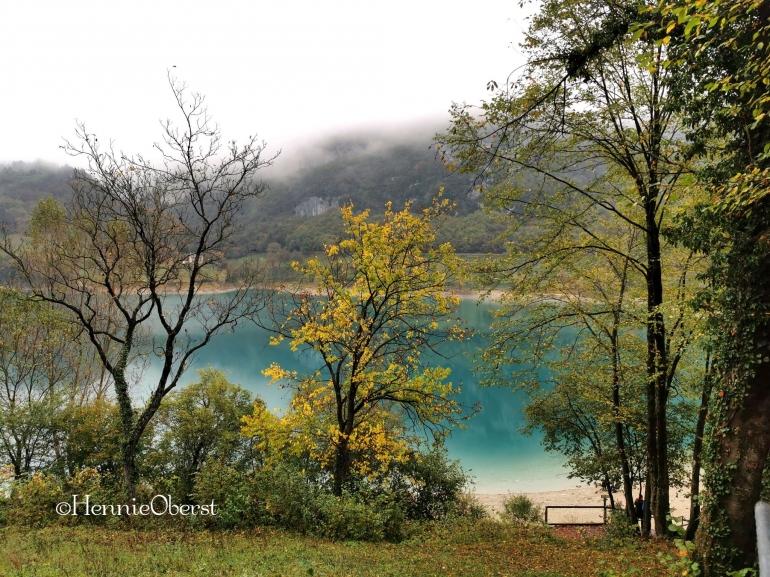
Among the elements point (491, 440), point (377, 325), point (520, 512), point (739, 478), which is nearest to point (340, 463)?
point (377, 325)

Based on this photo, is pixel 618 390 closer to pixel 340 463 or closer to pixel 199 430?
pixel 340 463

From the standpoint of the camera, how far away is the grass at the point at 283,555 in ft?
19.1

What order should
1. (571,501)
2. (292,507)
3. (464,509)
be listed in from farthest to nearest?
(571,501), (464,509), (292,507)

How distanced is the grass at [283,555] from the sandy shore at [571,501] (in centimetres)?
1163

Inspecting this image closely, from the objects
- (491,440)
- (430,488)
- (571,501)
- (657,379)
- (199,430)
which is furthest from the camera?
(491,440)

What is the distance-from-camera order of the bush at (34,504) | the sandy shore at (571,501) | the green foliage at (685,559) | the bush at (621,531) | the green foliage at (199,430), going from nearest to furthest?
the green foliage at (685,559) → the bush at (621,531) → the bush at (34,504) → the green foliage at (199,430) → the sandy shore at (571,501)

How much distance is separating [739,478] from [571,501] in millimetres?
20628

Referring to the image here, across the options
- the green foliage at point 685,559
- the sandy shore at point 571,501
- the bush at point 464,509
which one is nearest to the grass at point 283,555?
the green foliage at point 685,559

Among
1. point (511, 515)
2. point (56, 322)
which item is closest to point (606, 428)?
point (511, 515)

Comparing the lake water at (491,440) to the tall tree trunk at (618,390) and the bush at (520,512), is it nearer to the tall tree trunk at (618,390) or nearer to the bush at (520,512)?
the tall tree trunk at (618,390)

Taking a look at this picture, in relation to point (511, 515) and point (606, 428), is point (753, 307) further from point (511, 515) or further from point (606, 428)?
point (511, 515)

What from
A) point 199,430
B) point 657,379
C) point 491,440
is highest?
point 657,379

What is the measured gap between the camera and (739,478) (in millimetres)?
4520

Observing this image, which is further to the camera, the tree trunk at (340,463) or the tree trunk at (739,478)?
the tree trunk at (340,463)
